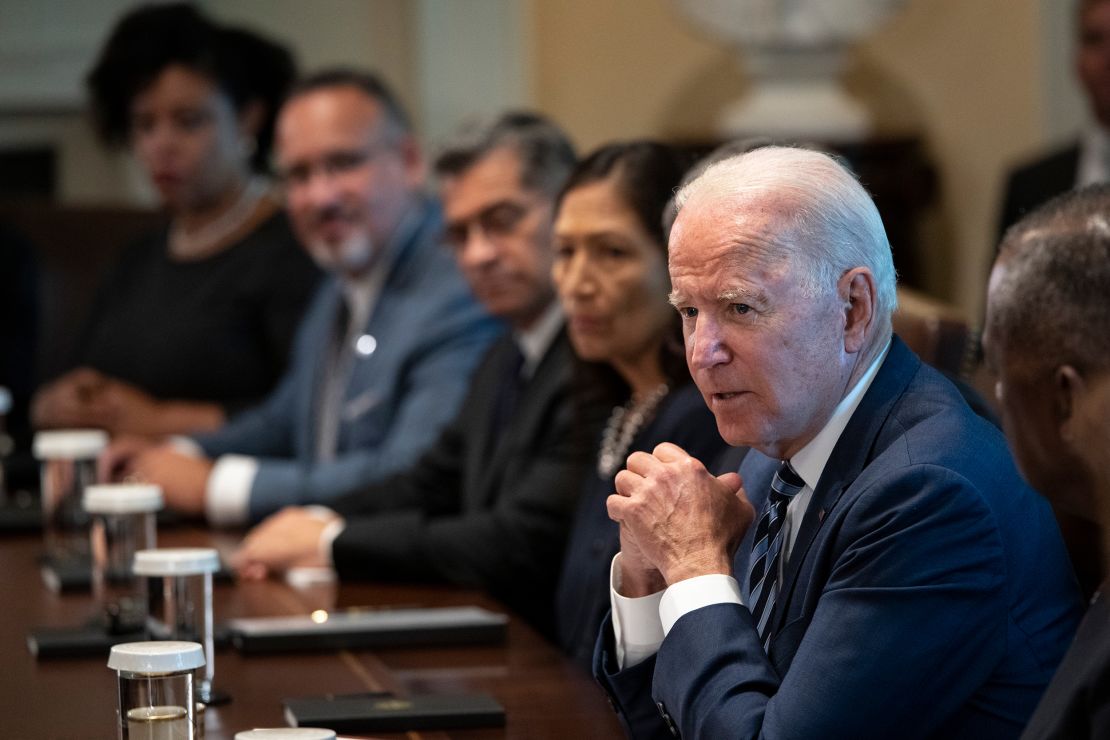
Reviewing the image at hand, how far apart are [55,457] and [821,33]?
3.01m

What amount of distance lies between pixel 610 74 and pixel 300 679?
4.36 meters

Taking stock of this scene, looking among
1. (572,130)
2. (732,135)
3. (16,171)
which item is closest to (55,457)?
(732,135)

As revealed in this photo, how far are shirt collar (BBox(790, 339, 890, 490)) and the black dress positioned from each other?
2960 millimetres

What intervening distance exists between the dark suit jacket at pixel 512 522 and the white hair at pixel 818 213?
1.10 meters

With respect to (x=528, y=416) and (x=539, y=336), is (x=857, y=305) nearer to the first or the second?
(x=528, y=416)

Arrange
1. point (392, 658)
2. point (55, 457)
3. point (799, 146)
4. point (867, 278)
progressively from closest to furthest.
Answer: point (867, 278) < point (799, 146) < point (392, 658) < point (55, 457)

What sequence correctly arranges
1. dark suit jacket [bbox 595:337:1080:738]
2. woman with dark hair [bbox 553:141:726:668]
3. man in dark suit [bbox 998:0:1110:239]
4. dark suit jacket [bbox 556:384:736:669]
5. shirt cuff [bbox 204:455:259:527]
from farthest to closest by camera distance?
man in dark suit [bbox 998:0:1110:239] < shirt cuff [bbox 204:455:259:527] < woman with dark hair [bbox 553:141:726:668] < dark suit jacket [bbox 556:384:736:669] < dark suit jacket [bbox 595:337:1080:738]

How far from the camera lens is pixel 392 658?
2.37 metres

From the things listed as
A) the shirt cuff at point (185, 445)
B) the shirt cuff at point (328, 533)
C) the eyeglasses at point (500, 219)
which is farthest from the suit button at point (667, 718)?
the shirt cuff at point (185, 445)

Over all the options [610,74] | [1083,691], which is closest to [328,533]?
[1083,691]

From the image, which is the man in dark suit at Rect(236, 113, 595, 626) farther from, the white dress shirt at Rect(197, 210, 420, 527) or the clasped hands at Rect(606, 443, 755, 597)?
the clasped hands at Rect(606, 443, 755, 597)

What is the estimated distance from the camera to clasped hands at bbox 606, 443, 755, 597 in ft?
6.04

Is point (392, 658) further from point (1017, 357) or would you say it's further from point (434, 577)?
point (1017, 357)

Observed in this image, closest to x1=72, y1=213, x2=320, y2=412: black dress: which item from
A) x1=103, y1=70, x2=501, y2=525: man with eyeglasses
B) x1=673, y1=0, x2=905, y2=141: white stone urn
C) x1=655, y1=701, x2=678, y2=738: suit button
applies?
x1=103, y1=70, x2=501, y2=525: man with eyeglasses
